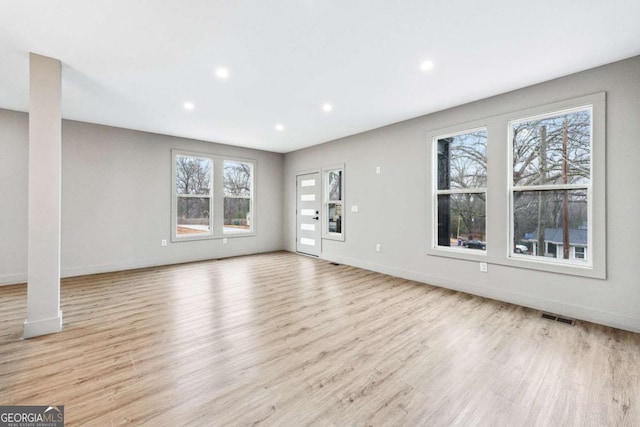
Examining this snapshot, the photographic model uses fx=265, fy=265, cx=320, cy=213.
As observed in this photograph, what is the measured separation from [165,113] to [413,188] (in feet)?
13.7

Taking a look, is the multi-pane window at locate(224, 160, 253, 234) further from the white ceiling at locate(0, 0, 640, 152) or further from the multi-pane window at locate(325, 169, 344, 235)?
the white ceiling at locate(0, 0, 640, 152)

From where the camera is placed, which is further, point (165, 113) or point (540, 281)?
point (165, 113)

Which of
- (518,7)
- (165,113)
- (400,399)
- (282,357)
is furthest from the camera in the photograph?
(165,113)

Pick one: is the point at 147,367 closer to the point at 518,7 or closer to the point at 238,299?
the point at 238,299

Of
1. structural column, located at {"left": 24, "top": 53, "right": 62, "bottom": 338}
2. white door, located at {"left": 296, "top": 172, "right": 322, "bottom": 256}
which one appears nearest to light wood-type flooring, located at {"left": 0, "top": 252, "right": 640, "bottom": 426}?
structural column, located at {"left": 24, "top": 53, "right": 62, "bottom": 338}

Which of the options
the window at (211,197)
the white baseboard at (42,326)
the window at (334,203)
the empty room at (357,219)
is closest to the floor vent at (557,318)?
the empty room at (357,219)

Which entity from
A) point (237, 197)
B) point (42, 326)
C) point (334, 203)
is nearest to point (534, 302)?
point (334, 203)

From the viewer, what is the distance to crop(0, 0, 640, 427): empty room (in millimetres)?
1815

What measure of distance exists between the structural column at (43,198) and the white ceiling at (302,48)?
36cm

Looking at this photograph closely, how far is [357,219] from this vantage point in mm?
5398

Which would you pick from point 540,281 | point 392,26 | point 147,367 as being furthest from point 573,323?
point 147,367

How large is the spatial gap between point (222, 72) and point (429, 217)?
11.5 feet

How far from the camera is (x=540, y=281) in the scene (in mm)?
3176

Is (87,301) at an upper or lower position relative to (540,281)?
lower
